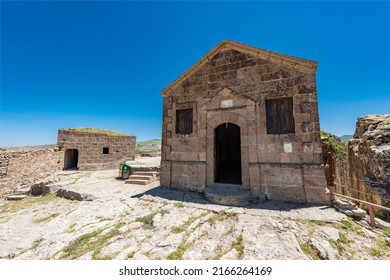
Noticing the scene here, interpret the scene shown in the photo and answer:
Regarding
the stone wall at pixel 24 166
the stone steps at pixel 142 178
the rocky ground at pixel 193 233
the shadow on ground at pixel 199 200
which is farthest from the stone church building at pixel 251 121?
the stone wall at pixel 24 166

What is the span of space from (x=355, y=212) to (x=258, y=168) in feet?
8.38

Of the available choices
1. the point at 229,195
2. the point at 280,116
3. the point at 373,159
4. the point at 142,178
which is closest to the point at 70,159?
the point at 142,178

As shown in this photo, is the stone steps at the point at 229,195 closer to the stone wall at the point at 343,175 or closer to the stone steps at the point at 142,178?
the stone steps at the point at 142,178

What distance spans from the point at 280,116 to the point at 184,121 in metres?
3.66

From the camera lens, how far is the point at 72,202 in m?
7.16

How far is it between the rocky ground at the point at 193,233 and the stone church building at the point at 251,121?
81cm

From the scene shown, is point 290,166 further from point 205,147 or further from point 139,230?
point 139,230

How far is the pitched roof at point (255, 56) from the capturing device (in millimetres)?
5387

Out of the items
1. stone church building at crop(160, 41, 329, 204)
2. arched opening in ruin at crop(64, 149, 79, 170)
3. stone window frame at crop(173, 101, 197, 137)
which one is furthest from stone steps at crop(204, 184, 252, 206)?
arched opening in ruin at crop(64, 149, 79, 170)

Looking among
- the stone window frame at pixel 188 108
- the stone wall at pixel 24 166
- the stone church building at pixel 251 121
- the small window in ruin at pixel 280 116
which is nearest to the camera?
the stone church building at pixel 251 121

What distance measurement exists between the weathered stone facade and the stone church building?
11.2 m

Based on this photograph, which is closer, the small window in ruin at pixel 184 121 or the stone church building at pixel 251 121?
the stone church building at pixel 251 121

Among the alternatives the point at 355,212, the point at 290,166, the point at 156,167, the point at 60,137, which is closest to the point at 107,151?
the point at 60,137

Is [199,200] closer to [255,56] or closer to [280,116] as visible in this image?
[280,116]
